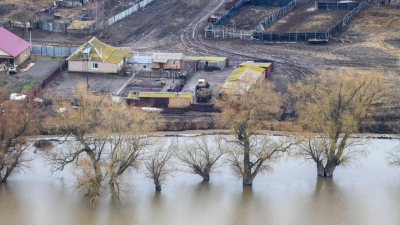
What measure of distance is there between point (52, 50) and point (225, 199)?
28321 millimetres

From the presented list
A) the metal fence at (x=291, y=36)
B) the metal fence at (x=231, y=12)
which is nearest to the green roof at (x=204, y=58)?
the metal fence at (x=291, y=36)

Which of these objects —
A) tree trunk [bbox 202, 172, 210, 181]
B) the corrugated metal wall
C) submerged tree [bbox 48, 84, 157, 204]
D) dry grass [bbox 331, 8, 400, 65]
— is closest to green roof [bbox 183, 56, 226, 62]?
dry grass [bbox 331, 8, 400, 65]

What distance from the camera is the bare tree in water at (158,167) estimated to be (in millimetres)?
38156

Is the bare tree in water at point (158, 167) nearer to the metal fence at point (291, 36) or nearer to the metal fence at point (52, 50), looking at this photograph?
the metal fence at point (52, 50)

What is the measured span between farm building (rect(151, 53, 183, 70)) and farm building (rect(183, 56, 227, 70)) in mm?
632

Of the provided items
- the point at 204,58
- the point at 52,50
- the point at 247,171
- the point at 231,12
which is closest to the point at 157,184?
the point at 247,171

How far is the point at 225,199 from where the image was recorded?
38406 mm

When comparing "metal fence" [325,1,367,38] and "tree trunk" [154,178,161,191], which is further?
"metal fence" [325,1,367,38]

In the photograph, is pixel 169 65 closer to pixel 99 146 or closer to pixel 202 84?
pixel 202 84

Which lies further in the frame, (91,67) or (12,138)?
(91,67)

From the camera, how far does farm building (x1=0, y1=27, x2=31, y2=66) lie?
187 ft

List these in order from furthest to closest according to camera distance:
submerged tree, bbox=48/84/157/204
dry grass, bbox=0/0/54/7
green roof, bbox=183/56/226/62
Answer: dry grass, bbox=0/0/54/7, green roof, bbox=183/56/226/62, submerged tree, bbox=48/84/157/204

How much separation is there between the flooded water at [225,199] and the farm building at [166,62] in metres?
17.4

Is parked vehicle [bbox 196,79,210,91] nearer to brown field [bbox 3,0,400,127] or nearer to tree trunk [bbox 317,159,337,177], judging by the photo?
brown field [bbox 3,0,400,127]
